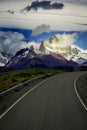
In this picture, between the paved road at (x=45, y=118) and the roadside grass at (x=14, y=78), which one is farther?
the roadside grass at (x=14, y=78)

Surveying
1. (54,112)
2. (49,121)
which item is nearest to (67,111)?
(54,112)

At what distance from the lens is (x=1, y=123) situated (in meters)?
16.7

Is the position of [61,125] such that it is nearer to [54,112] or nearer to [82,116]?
[82,116]

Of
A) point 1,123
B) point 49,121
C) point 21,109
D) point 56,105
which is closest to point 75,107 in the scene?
point 56,105

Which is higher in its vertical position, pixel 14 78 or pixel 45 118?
pixel 45 118

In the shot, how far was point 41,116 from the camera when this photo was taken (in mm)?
19047

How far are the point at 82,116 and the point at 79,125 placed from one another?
2.76 meters

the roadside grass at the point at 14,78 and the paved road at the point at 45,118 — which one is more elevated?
the paved road at the point at 45,118

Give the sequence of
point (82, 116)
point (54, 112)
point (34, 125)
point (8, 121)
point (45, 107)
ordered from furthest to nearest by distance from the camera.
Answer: point (45, 107) → point (54, 112) → point (82, 116) → point (8, 121) → point (34, 125)

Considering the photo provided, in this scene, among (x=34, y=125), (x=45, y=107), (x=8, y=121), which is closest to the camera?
(x=34, y=125)

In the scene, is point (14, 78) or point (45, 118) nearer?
point (45, 118)

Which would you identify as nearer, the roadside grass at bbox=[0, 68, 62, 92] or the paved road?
the paved road

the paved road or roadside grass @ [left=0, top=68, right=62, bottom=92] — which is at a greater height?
the paved road

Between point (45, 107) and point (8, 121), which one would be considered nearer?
point (8, 121)
